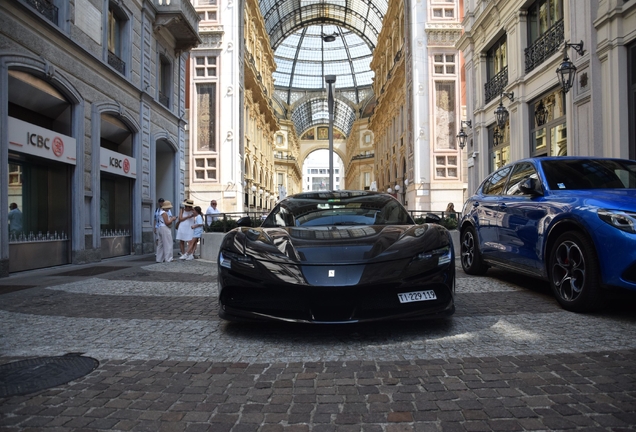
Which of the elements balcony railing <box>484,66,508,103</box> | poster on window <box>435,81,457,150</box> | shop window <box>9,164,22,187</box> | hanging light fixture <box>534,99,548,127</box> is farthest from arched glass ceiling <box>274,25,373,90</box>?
shop window <box>9,164,22,187</box>

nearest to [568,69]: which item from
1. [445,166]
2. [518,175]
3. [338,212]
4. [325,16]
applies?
[518,175]

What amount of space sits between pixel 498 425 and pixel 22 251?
9.76 metres

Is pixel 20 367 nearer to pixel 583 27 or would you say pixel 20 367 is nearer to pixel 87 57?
pixel 87 57

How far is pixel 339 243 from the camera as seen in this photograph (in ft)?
11.8

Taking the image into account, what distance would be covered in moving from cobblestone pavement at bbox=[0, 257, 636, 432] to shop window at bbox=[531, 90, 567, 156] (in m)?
7.97

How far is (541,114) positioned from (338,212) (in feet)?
34.3

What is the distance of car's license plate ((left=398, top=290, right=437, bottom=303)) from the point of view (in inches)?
132

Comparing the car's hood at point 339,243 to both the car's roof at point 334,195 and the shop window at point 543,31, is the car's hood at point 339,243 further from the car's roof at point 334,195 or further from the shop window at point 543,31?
the shop window at point 543,31

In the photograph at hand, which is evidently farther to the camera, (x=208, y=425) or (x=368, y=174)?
(x=368, y=174)

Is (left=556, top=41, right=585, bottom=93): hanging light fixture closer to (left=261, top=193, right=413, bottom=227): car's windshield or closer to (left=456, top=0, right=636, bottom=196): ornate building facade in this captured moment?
(left=456, top=0, right=636, bottom=196): ornate building facade

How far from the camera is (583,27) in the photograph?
9930mm

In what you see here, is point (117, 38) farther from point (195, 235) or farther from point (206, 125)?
point (206, 125)

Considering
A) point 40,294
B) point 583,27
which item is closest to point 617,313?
point 40,294

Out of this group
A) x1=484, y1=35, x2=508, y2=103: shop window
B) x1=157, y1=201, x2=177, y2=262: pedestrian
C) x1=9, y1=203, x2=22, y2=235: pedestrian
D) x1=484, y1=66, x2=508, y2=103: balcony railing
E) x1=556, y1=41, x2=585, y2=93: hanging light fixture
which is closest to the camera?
x1=9, y1=203, x2=22, y2=235: pedestrian
